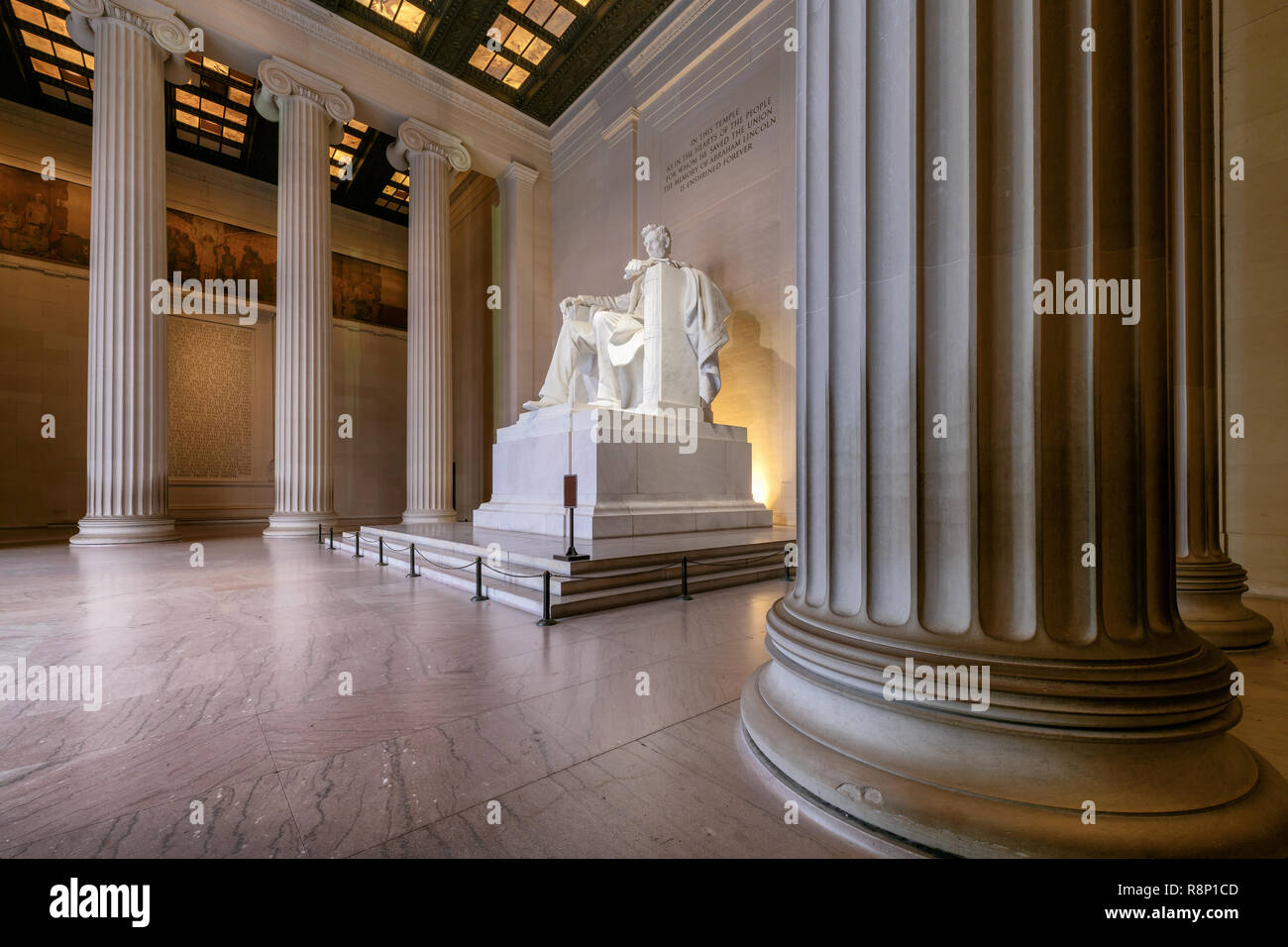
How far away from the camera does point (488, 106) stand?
14.3m

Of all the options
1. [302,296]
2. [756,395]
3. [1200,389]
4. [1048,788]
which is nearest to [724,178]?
[756,395]

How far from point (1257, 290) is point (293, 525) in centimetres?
1387

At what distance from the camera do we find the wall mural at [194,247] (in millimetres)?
12883

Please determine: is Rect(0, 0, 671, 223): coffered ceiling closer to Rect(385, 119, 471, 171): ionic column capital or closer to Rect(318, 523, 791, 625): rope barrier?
Rect(385, 119, 471, 171): ionic column capital

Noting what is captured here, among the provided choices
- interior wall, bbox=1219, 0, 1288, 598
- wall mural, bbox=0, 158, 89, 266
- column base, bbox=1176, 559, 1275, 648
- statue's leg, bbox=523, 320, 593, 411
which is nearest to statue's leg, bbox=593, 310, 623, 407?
statue's leg, bbox=523, 320, 593, 411

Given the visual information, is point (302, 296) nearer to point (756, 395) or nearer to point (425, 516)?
point (425, 516)

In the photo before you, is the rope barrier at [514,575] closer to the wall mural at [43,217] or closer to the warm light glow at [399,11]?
the warm light glow at [399,11]

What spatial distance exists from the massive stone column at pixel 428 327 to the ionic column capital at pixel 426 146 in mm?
21

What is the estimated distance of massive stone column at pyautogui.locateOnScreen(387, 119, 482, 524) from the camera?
12883 millimetres

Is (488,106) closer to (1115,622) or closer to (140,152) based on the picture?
(140,152)

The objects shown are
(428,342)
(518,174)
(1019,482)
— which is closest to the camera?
(1019,482)

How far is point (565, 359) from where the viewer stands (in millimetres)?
8648

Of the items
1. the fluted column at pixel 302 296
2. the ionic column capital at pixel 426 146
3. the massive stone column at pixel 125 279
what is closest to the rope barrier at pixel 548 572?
the fluted column at pixel 302 296

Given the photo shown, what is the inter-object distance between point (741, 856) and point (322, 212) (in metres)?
14.0
